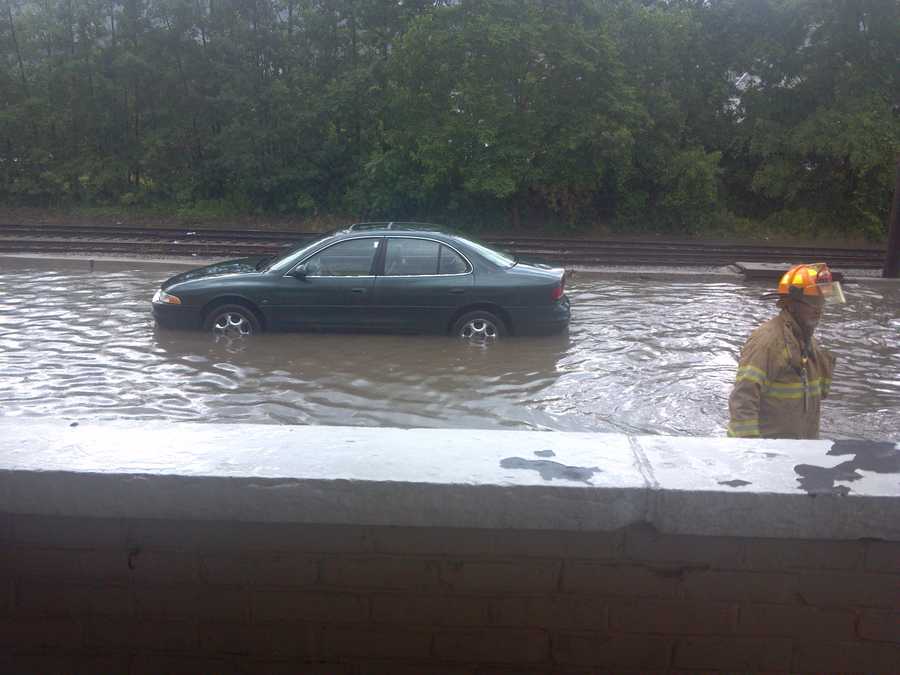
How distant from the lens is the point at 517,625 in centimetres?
278

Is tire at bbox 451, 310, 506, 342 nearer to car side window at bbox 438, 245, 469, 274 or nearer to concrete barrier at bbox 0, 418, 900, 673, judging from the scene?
car side window at bbox 438, 245, 469, 274

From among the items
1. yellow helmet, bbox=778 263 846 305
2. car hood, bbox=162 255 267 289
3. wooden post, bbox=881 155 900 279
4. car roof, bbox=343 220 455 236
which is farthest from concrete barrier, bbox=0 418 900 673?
wooden post, bbox=881 155 900 279

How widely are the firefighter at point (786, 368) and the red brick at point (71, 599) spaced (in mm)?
3006

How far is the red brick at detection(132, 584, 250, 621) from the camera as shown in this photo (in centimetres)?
280

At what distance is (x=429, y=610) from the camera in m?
2.78

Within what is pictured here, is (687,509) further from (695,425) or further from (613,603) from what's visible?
(695,425)

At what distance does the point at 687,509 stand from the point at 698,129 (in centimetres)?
2720

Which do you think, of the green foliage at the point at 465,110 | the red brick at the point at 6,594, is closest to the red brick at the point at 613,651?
the red brick at the point at 6,594

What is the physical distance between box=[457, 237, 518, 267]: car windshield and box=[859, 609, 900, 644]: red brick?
7.53 metres

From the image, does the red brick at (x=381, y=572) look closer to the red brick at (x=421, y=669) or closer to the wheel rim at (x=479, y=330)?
the red brick at (x=421, y=669)

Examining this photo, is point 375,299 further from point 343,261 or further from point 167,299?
point 167,299

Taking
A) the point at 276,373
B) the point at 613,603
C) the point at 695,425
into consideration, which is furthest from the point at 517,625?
the point at 276,373

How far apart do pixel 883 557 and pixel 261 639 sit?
1.91m

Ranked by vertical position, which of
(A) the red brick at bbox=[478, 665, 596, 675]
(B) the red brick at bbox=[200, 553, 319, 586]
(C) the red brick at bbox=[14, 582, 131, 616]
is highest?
(B) the red brick at bbox=[200, 553, 319, 586]
